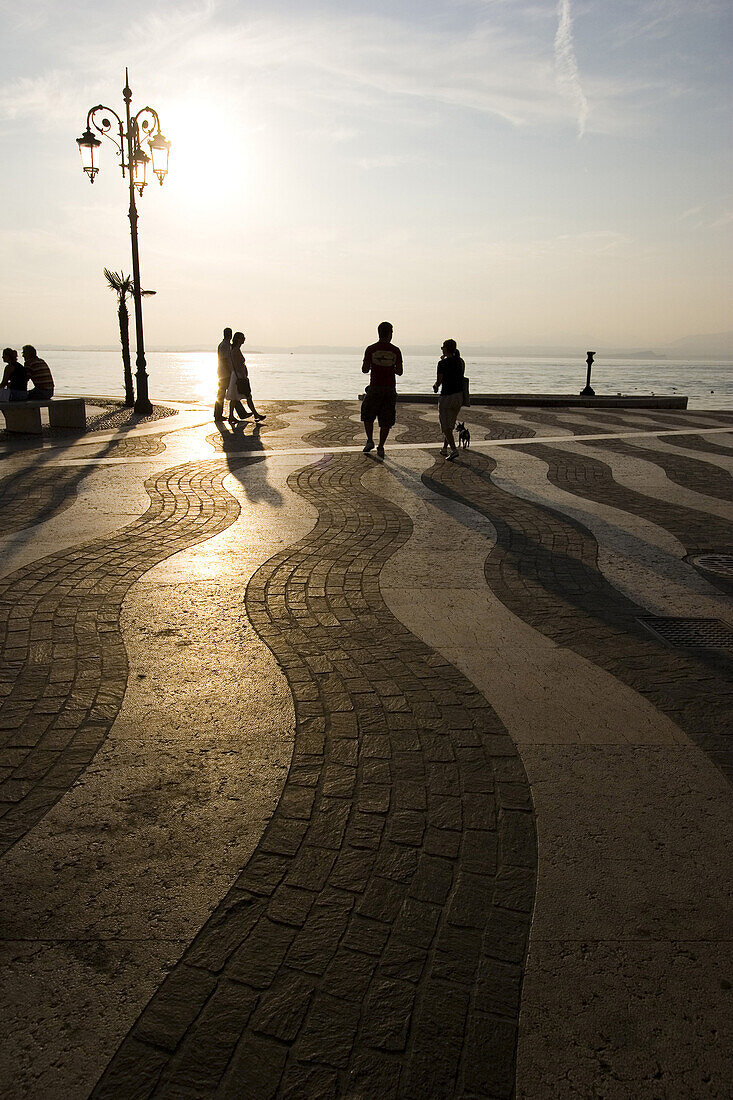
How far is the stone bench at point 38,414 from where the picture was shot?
13.7 meters

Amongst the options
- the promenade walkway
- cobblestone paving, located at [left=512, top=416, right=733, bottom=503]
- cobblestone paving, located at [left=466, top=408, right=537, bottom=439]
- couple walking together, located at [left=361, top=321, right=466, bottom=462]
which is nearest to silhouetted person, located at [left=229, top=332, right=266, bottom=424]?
couple walking together, located at [left=361, top=321, right=466, bottom=462]

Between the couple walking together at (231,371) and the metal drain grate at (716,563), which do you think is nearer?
the metal drain grate at (716,563)

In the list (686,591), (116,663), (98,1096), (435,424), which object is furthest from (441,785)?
(435,424)

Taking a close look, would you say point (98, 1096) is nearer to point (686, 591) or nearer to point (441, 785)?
point (441, 785)

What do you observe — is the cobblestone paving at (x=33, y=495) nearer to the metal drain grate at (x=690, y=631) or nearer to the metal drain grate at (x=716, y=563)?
the metal drain grate at (x=690, y=631)

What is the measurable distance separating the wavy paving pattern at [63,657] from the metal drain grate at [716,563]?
4307 mm

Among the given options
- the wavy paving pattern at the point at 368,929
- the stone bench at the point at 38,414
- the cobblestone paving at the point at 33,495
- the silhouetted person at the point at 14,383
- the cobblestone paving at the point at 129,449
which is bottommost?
the wavy paving pattern at the point at 368,929

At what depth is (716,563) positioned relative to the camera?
629 cm

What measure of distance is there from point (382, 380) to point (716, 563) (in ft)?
21.6

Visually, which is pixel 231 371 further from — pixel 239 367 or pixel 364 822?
pixel 364 822

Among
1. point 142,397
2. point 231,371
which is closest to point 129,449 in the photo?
point 231,371

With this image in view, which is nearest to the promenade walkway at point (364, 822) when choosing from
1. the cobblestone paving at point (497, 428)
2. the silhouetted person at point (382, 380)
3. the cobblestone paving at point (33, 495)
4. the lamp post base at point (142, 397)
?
the cobblestone paving at point (33, 495)

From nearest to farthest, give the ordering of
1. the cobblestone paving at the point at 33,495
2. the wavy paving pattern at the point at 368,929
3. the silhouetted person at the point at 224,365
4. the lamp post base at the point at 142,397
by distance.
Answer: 1. the wavy paving pattern at the point at 368,929
2. the cobblestone paving at the point at 33,495
3. the silhouetted person at the point at 224,365
4. the lamp post base at the point at 142,397

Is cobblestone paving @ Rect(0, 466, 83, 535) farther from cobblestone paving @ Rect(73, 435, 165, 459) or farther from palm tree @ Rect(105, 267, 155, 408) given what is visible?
palm tree @ Rect(105, 267, 155, 408)
